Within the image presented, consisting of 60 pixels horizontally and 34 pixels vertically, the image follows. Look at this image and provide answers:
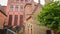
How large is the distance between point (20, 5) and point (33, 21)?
29.8 metres

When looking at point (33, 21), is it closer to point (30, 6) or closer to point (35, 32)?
point (35, 32)

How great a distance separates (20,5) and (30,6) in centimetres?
1847

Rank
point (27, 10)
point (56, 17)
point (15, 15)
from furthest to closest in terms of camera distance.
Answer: point (15, 15), point (27, 10), point (56, 17)

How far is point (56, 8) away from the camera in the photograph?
18578 millimetres

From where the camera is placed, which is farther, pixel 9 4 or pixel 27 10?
pixel 9 4

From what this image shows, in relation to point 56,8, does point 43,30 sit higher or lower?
lower

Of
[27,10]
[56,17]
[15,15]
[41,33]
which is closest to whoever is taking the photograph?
[56,17]

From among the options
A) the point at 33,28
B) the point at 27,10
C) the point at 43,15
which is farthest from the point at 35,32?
the point at 27,10

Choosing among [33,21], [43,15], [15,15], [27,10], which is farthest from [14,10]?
[43,15]

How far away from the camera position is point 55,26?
18.7 meters

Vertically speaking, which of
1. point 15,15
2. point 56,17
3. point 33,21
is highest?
point 56,17

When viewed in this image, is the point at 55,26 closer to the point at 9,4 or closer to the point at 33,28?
the point at 33,28

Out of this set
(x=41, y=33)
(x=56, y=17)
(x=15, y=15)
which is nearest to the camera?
(x=56, y=17)

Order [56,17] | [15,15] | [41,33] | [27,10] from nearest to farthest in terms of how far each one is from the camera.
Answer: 1. [56,17]
2. [41,33]
3. [27,10]
4. [15,15]
